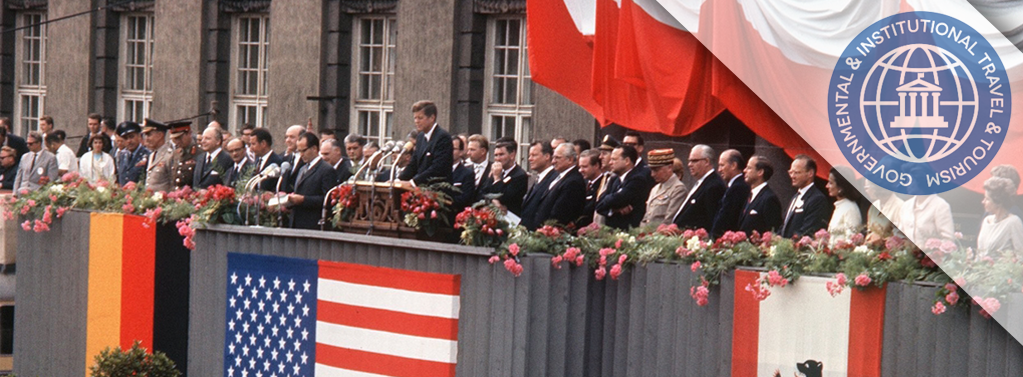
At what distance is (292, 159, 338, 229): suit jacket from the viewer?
1143cm

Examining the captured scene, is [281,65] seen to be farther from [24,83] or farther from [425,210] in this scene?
[425,210]

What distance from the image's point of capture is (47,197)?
1273 centimetres

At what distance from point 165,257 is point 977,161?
644 cm

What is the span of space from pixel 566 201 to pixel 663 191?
0.78 meters

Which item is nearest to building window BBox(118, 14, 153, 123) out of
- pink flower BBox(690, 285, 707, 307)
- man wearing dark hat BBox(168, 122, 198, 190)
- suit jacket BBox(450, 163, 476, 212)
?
man wearing dark hat BBox(168, 122, 198, 190)

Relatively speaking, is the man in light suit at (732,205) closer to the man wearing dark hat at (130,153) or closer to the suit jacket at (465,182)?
the suit jacket at (465,182)

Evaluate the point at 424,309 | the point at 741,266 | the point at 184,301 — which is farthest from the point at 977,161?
the point at 184,301

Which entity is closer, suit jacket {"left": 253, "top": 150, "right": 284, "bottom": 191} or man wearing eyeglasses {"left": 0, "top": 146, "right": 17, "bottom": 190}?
suit jacket {"left": 253, "top": 150, "right": 284, "bottom": 191}

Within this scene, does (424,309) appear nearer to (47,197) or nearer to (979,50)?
(979,50)

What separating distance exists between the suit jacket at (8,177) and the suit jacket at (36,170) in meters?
0.68

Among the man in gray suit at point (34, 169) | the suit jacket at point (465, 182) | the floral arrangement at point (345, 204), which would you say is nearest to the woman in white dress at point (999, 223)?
the floral arrangement at point (345, 204)

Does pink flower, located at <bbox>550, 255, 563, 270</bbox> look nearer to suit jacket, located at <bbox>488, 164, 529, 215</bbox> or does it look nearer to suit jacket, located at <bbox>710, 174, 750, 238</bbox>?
suit jacket, located at <bbox>710, 174, 750, 238</bbox>

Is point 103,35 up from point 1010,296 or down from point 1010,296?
up

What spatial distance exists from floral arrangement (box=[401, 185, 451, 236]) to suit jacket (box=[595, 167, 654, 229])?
2162 millimetres
